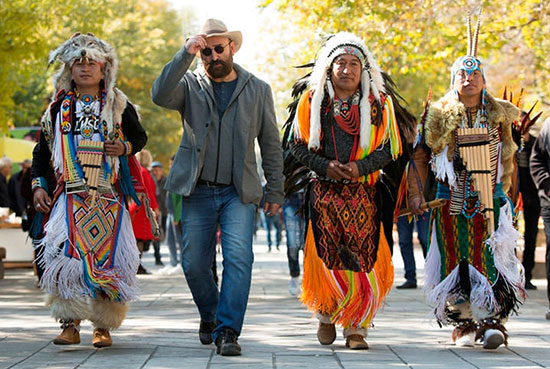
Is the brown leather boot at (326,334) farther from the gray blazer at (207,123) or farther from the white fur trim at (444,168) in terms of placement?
the white fur trim at (444,168)

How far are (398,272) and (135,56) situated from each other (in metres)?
24.1

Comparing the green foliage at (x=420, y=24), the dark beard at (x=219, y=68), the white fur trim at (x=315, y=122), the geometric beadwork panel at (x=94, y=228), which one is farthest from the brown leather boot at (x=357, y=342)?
the green foliage at (x=420, y=24)

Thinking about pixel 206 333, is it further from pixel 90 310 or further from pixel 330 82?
pixel 330 82

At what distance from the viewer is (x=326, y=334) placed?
8.00 metres

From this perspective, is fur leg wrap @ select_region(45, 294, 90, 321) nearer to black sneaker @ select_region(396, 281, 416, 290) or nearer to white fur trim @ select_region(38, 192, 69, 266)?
white fur trim @ select_region(38, 192, 69, 266)

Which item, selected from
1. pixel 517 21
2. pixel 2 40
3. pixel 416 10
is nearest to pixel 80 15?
pixel 2 40

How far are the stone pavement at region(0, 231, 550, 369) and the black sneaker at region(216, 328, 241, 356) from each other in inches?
3.6

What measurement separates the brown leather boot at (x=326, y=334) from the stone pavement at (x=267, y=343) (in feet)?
0.21

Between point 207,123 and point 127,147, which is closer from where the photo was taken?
point 207,123

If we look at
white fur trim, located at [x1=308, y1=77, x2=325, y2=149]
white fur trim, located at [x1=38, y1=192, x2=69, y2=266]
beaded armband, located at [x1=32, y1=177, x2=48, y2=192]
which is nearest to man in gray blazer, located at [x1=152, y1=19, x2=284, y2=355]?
white fur trim, located at [x1=308, y1=77, x2=325, y2=149]

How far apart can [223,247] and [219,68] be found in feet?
4.20

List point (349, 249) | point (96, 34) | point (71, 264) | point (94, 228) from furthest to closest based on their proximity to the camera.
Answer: point (96, 34) < point (349, 249) < point (94, 228) < point (71, 264)

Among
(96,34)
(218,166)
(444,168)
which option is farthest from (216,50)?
(96,34)

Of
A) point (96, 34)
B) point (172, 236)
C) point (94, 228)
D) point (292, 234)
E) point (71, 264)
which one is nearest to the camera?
point (71, 264)
